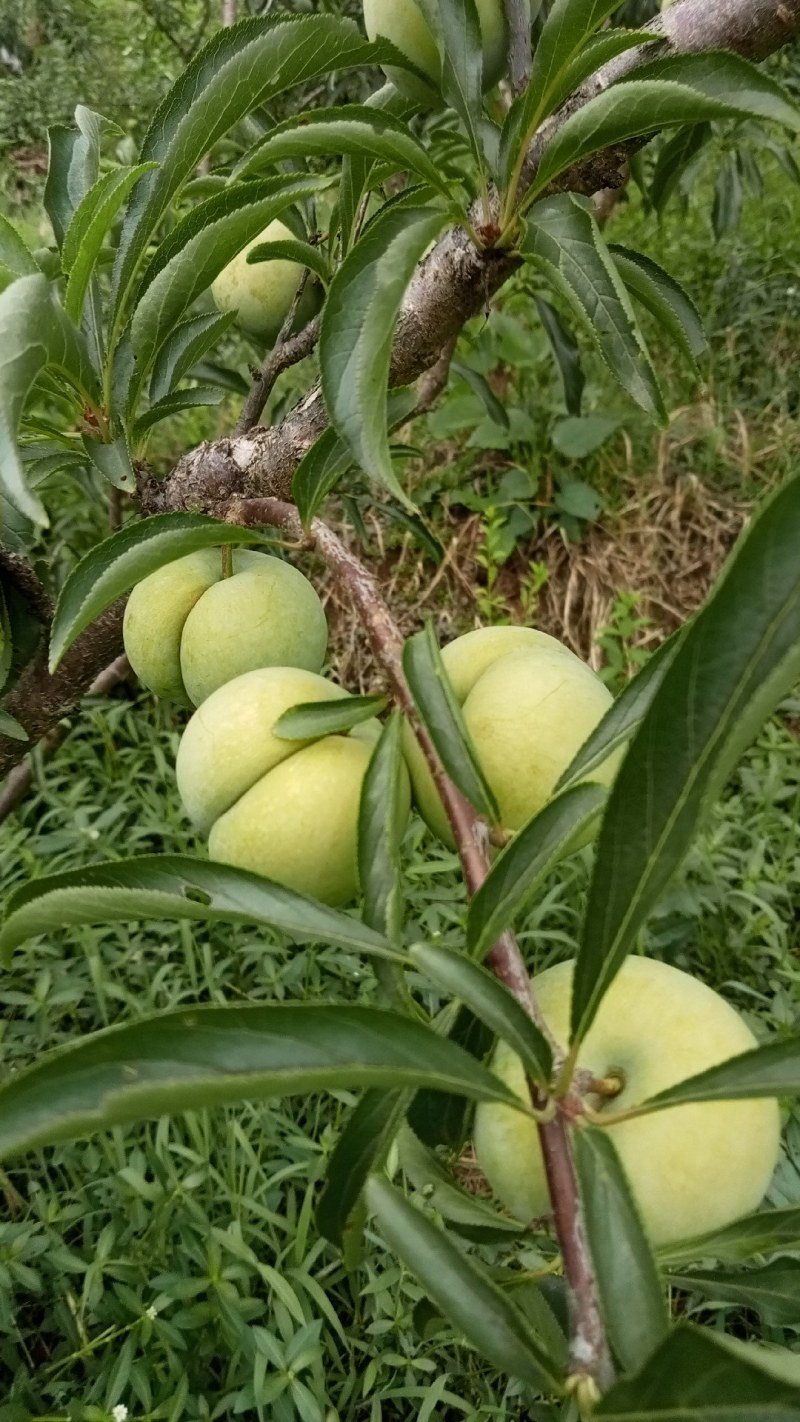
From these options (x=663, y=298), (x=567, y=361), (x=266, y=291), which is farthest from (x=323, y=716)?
(x=567, y=361)

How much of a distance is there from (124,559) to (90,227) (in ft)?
0.97

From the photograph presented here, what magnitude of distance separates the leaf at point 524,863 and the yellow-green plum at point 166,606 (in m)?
0.45

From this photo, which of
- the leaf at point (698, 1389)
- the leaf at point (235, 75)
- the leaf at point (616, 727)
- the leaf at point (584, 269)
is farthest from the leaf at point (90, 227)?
the leaf at point (698, 1389)

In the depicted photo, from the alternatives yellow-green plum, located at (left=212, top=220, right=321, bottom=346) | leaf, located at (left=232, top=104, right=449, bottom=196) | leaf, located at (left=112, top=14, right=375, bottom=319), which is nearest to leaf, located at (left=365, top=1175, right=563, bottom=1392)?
leaf, located at (left=232, top=104, right=449, bottom=196)

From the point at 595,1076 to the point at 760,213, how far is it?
13.7 feet

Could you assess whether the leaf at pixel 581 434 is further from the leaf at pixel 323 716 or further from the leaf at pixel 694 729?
the leaf at pixel 694 729

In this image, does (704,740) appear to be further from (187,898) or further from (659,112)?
(659,112)

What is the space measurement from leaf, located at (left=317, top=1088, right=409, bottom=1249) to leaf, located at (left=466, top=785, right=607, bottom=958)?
94 mm

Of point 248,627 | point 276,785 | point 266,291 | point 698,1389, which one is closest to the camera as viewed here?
point 698,1389

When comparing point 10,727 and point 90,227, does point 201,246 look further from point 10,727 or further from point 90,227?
point 10,727

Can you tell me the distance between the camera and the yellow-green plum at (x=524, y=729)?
69cm

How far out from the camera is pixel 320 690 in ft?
2.46

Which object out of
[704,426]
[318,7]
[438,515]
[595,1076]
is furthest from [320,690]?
[704,426]

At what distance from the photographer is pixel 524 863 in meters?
0.55
